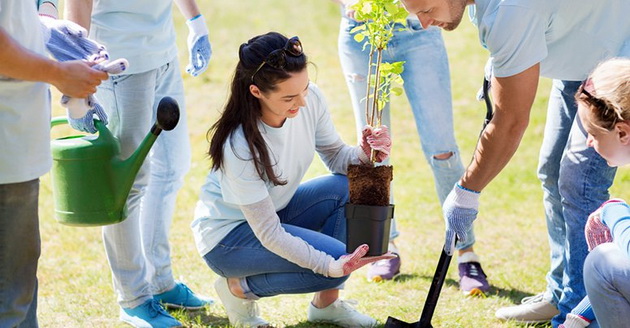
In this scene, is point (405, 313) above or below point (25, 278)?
below

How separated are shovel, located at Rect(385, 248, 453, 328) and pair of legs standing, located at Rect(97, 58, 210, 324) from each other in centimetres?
93

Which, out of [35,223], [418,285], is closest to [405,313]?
[418,285]

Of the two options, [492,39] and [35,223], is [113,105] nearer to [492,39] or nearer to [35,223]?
[35,223]

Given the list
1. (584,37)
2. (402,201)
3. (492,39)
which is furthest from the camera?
(402,201)

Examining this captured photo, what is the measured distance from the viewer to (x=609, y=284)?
244 cm

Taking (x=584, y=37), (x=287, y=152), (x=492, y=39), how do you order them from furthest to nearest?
1. (x=287, y=152)
2. (x=584, y=37)
3. (x=492, y=39)

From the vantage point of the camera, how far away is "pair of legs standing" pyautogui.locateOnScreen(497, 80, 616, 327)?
9.70 ft

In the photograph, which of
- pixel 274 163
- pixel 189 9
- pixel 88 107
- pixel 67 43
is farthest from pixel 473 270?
pixel 67 43

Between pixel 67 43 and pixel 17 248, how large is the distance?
0.65 m

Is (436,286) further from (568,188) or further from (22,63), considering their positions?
(22,63)

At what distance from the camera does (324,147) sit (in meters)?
3.26

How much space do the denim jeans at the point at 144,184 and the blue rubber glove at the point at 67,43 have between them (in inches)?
20.2

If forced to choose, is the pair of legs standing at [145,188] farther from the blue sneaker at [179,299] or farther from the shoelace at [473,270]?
the shoelace at [473,270]

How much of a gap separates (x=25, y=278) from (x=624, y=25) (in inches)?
80.8
